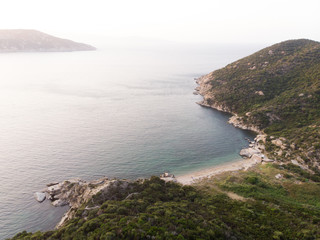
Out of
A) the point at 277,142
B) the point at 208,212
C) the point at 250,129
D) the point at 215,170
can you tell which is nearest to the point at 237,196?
the point at 208,212

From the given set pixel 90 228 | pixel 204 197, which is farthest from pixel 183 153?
pixel 90 228

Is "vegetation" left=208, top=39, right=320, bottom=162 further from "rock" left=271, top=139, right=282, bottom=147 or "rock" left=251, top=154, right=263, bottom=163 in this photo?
"rock" left=251, top=154, right=263, bottom=163

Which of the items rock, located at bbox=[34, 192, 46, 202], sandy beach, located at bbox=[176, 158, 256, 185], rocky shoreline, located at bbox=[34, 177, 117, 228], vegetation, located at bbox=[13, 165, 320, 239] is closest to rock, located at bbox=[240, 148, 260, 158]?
sandy beach, located at bbox=[176, 158, 256, 185]

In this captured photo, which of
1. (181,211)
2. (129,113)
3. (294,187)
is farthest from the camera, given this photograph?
(129,113)

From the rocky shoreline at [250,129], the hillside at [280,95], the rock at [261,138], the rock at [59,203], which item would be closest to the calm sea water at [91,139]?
the rock at [59,203]

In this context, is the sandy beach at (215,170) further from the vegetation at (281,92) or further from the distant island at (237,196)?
the vegetation at (281,92)

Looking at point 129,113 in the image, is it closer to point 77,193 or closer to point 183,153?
point 183,153

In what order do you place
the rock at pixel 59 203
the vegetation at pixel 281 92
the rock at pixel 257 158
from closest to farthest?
the rock at pixel 59 203 → the rock at pixel 257 158 → the vegetation at pixel 281 92

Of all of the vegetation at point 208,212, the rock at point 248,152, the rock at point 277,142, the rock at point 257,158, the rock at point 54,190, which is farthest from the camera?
the rock at point 248,152
